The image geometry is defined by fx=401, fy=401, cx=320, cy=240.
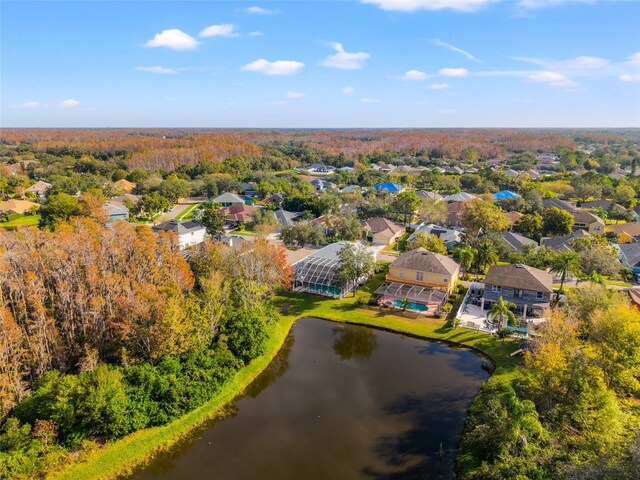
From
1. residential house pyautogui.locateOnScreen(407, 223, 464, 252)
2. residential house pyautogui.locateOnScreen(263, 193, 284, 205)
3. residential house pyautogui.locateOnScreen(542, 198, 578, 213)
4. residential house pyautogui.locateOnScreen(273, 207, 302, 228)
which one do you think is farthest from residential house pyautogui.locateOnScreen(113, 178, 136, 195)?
residential house pyautogui.locateOnScreen(542, 198, 578, 213)

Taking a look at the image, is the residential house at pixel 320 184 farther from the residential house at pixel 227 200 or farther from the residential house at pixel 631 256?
the residential house at pixel 631 256

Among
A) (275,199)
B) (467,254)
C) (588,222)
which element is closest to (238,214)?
(275,199)

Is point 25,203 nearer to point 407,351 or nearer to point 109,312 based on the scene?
point 109,312

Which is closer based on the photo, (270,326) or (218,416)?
(218,416)

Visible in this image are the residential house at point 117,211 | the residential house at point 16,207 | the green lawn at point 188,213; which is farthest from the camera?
the residential house at point 16,207

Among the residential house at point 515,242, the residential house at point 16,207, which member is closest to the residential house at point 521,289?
the residential house at point 515,242

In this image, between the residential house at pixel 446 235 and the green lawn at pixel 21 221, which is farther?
the green lawn at pixel 21 221

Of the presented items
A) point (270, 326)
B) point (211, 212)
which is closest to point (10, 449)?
point (270, 326)

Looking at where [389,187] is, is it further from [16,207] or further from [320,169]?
[16,207]
